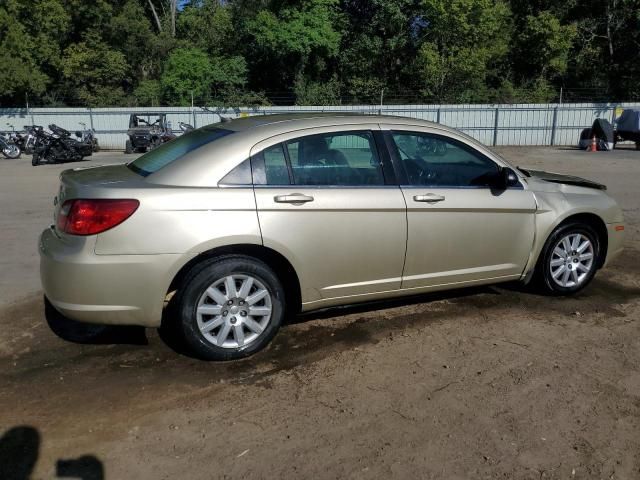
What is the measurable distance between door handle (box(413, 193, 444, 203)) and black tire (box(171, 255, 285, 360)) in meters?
1.21

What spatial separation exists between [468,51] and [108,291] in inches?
1302

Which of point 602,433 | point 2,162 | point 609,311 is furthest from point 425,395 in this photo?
point 2,162

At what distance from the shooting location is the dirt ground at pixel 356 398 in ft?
9.59

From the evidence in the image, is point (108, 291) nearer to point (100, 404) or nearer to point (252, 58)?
point (100, 404)

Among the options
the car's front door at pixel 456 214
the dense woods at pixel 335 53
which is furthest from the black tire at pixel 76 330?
the dense woods at pixel 335 53

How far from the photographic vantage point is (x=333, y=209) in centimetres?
408

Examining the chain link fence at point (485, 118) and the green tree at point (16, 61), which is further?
the green tree at point (16, 61)

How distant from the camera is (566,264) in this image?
5199mm

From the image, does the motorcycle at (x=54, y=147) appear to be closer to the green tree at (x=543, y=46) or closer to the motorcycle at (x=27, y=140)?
the motorcycle at (x=27, y=140)

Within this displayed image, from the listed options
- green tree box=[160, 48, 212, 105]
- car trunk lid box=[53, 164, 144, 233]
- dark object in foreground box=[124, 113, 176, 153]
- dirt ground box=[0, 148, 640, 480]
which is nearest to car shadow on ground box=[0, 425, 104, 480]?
dirt ground box=[0, 148, 640, 480]

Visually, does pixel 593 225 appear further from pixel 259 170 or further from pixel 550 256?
pixel 259 170

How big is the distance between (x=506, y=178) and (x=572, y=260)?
117cm

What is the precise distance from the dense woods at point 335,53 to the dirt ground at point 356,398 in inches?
1114

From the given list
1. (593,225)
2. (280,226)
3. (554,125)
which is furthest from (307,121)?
(554,125)
